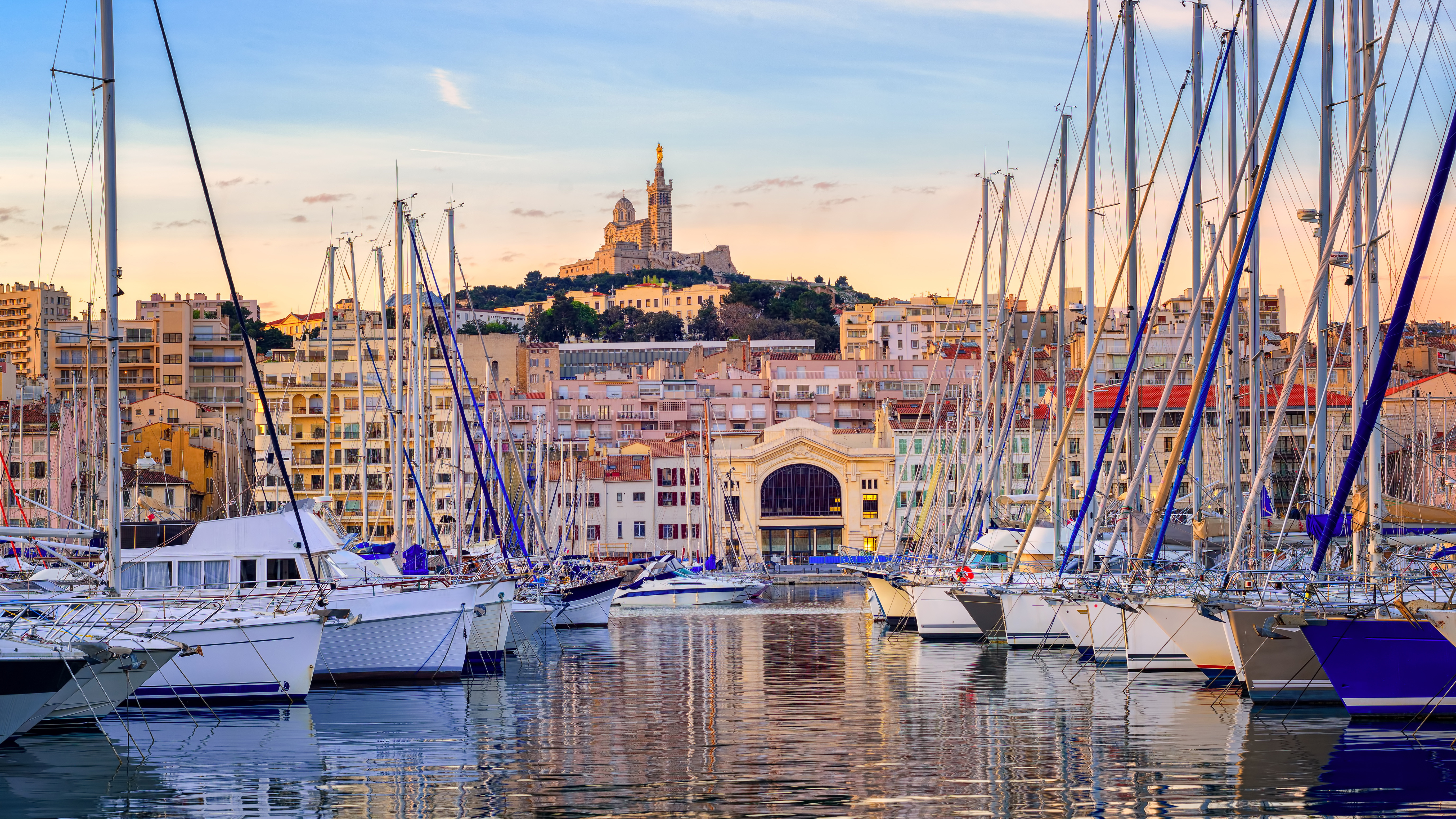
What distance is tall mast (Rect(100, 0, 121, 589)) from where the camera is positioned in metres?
24.8

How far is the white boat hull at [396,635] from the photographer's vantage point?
105ft

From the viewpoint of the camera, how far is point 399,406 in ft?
142

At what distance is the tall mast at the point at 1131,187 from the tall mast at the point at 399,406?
18.1 m

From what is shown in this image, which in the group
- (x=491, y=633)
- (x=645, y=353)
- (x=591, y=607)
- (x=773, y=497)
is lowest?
(x=591, y=607)

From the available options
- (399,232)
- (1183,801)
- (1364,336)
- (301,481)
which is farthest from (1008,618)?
(301,481)

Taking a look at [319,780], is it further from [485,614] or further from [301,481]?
[301,481]

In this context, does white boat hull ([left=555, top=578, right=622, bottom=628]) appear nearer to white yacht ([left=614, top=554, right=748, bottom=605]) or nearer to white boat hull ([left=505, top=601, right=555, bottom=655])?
white boat hull ([left=505, top=601, right=555, bottom=655])

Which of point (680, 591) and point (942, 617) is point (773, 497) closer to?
point (680, 591)

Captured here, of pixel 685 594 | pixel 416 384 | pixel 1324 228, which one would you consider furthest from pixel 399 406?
pixel 685 594

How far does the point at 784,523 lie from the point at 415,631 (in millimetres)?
95705

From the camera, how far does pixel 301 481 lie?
335 ft

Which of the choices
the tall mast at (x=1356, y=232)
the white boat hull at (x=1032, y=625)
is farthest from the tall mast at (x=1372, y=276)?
the white boat hull at (x=1032, y=625)

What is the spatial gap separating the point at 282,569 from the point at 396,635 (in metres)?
2.48

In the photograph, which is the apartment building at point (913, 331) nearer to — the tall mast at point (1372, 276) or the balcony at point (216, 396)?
the balcony at point (216, 396)
